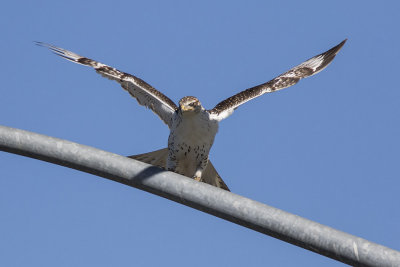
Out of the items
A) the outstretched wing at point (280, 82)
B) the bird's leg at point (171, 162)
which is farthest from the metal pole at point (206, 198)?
the outstretched wing at point (280, 82)

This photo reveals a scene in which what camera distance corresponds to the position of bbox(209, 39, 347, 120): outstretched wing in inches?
392

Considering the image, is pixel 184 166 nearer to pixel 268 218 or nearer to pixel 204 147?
pixel 204 147

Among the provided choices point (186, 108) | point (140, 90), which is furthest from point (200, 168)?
point (140, 90)

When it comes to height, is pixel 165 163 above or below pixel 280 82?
below

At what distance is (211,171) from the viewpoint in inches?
401

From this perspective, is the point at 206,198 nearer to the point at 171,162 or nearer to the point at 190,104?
the point at 190,104

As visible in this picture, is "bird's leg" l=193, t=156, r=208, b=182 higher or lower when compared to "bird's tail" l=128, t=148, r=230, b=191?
lower

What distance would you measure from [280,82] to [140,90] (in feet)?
8.60

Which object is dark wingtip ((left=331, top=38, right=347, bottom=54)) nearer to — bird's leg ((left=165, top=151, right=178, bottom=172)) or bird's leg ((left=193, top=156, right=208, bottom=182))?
bird's leg ((left=193, top=156, right=208, bottom=182))

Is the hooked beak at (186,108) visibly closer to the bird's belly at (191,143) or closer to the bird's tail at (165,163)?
the bird's belly at (191,143)

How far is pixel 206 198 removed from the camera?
165 inches

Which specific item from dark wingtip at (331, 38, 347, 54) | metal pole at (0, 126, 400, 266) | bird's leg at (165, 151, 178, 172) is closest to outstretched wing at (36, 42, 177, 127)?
bird's leg at (165, 151, 178, 172)

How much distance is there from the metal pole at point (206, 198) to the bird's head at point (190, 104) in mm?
4275

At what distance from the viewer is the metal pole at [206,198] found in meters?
3.52
